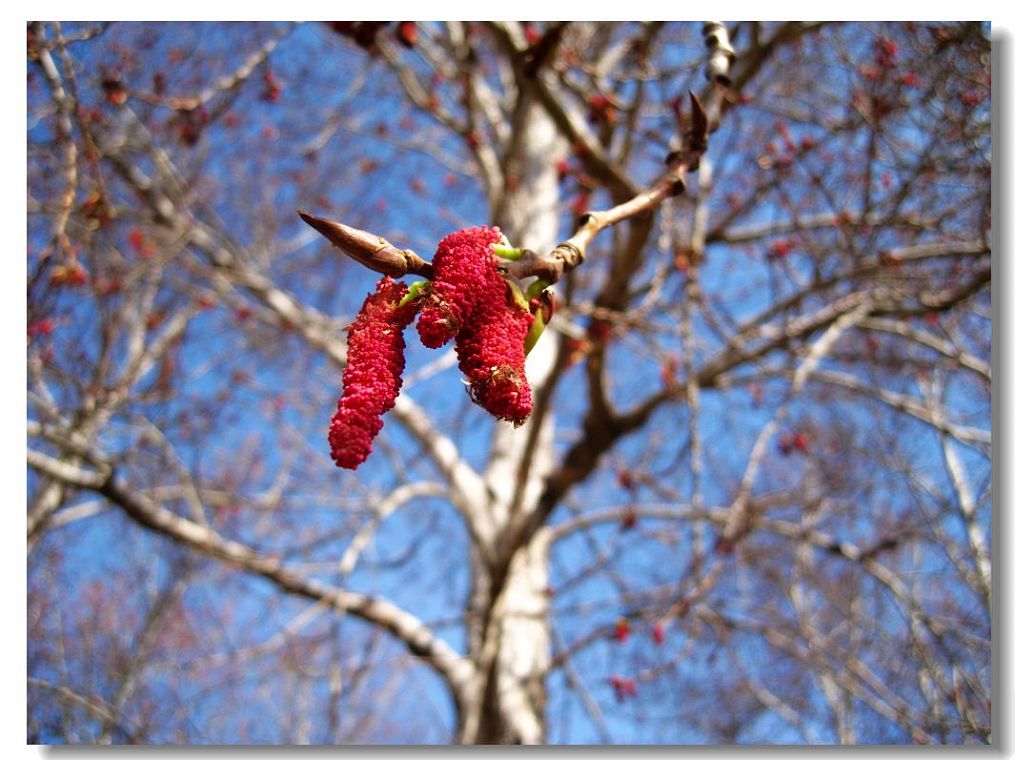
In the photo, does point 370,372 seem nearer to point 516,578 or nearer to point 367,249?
point 367,249

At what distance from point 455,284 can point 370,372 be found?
7 cm

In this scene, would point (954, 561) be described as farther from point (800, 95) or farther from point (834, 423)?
point (800, 95)

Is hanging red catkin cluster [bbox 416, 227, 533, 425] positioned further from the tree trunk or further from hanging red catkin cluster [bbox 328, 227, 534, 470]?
the tree trunk

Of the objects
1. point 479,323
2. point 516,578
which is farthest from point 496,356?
point 516,578

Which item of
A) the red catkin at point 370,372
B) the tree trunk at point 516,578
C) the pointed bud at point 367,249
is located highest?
the tree trunk at point 516,578

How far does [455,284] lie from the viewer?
0.53 metres

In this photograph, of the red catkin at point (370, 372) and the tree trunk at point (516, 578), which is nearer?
the red catkin at point (370, 372)

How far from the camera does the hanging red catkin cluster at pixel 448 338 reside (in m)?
0.49

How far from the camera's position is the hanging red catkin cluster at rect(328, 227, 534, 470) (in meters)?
0.49

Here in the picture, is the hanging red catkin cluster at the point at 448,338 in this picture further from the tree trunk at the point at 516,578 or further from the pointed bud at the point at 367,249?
the tree trunk at the point at 516,578

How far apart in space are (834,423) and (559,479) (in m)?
1.54

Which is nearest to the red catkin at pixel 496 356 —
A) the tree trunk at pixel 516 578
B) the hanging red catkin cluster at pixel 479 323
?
the hanging red catkin cluster at pixel 479 323

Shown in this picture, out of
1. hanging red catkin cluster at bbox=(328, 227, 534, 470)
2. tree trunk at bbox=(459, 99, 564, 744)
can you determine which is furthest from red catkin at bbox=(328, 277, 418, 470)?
tree trunk at bbox=(459, 99, 564, 744)
